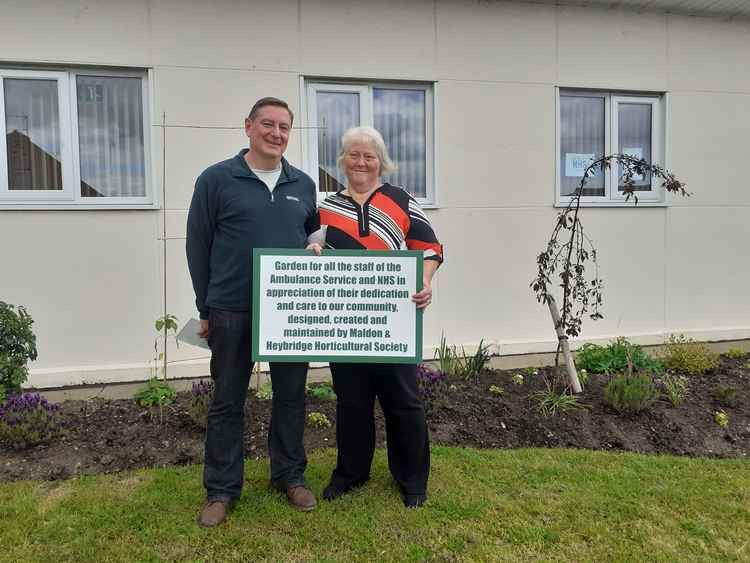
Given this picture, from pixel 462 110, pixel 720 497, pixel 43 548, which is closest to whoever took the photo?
pixel 43 548

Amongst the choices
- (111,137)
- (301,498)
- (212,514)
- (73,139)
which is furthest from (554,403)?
(73,139)

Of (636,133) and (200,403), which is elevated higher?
(636,133)

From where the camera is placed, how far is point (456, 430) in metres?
4.09

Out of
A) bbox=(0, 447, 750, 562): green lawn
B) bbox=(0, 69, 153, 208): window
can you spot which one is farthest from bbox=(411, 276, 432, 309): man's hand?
bbox=(0, 69, 153, 208): window

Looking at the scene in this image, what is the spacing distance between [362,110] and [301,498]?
14.3ft

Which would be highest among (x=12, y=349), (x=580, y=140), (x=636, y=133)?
(x=636, y=133)

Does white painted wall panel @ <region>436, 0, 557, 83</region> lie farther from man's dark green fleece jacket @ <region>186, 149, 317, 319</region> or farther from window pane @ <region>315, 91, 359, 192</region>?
man's dark green fleece jacket @ <region>186, 149, 317, 319</region>

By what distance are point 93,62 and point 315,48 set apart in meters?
2.17

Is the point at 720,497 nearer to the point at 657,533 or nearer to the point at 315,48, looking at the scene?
the point at 657,533

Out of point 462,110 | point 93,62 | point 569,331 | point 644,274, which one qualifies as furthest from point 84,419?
point 644,274

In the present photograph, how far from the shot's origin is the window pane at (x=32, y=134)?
17.7 ft

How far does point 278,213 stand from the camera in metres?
2.84

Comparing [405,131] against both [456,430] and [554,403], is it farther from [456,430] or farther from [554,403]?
[456,430]

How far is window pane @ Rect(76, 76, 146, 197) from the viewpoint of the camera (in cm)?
557
